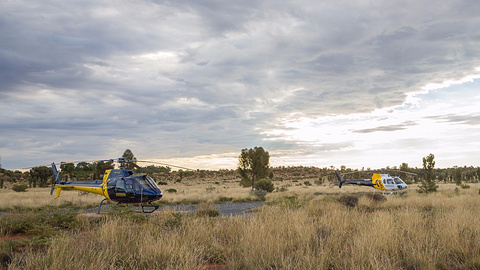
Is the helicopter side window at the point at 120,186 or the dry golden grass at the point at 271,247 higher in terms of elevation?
the helicopter side window at the point at 120,186

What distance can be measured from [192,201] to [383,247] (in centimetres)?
2036

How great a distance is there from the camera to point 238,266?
6.61 meters

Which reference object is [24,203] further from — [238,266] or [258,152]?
[258,152]

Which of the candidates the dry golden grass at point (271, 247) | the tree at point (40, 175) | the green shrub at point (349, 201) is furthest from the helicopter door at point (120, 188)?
the tree at point (40, 175)

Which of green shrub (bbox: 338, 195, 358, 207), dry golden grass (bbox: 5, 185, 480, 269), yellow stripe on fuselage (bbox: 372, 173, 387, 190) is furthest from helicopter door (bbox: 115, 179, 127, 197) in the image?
yellow stripe on fuselage (bbox: 372, 173, 387, 190)

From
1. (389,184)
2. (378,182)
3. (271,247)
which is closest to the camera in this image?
(271,247)

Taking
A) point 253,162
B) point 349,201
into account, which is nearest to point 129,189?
point 349,201

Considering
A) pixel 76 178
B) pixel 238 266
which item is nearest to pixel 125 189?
pixel 238 266

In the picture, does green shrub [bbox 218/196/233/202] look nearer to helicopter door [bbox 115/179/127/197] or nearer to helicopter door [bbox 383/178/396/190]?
helicopter door [bbox 115/179/127/197]

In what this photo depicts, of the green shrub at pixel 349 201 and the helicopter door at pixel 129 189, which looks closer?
the helicopter door at pixel 129 189

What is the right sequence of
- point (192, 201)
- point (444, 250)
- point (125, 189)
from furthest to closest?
1. point (192, 201)
2. point (125, 189)
3. point (444, 250)

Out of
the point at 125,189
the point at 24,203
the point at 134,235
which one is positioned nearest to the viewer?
the point at 134,235

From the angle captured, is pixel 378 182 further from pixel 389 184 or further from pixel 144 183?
pixel 144 183

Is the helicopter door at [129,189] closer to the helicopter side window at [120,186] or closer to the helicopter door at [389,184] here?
the helicopter side window at [120,186]
